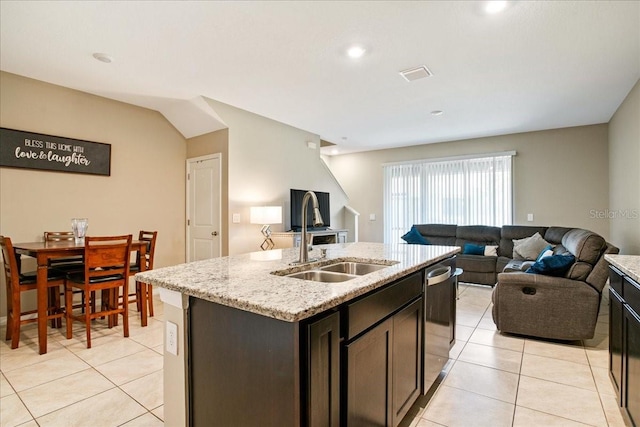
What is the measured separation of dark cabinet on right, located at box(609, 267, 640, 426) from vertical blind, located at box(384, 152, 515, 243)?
165 inches

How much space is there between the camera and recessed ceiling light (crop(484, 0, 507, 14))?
2192 mm

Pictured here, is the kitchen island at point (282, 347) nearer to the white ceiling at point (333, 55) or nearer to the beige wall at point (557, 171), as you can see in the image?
the white ceiling at point (333, 55)

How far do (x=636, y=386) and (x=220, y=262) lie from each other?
2183 millimetres

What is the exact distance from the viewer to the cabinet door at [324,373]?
1.05 m

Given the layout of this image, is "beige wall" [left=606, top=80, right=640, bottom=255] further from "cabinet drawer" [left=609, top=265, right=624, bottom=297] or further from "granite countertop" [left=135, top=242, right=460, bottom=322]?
"granite countertop" [left=135, top=242, right=460, bottom=322]

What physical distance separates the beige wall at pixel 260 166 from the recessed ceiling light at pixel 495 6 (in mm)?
3128

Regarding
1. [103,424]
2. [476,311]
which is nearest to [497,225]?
[476,311]

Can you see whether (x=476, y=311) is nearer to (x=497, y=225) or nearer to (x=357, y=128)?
(x=497, y=225)

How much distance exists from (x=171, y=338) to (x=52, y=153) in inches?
138

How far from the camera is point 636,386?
5.19ft

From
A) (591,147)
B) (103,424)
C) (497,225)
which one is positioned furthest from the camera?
(497,225)

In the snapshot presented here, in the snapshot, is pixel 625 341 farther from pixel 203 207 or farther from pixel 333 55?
pixel 203 207

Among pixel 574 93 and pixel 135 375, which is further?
pixel 574 93

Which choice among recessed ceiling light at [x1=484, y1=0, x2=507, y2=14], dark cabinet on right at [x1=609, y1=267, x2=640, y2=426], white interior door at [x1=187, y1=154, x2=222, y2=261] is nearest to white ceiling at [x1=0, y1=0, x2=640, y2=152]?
recessed ceiling light at [x1=484, y1=0, x2=507, y2=14]
